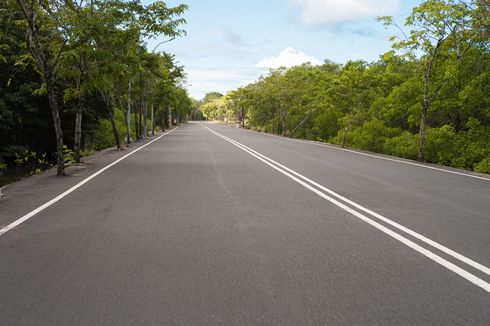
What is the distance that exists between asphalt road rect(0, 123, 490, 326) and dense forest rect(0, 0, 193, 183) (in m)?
4.90

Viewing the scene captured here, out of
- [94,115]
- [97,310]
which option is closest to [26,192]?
[97,310]

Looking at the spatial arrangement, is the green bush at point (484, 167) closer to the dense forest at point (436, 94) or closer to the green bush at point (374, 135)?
the dense forest at point (436, 94)

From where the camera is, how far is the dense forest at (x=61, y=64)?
11055 millimetres

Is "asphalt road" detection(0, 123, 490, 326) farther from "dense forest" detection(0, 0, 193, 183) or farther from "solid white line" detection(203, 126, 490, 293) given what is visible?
"dense forest" detection(0, 0, 193, 183)

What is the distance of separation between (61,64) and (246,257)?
11821 mm

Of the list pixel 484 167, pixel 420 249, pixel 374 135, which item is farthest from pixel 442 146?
pixel 420 249

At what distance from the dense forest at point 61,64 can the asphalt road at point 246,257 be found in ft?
16.1

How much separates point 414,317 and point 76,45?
11233mm

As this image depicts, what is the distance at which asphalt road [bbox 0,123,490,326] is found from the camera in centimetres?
307

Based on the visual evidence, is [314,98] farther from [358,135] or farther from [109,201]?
[109,201]

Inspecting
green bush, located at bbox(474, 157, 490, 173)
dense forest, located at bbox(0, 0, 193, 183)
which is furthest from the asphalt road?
green bush, located at bbox(474, 157, 490, 173)

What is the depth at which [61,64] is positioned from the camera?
13.4 m

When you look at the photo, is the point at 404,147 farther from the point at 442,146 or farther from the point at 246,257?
the point at 246,257

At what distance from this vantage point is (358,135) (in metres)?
32.1
